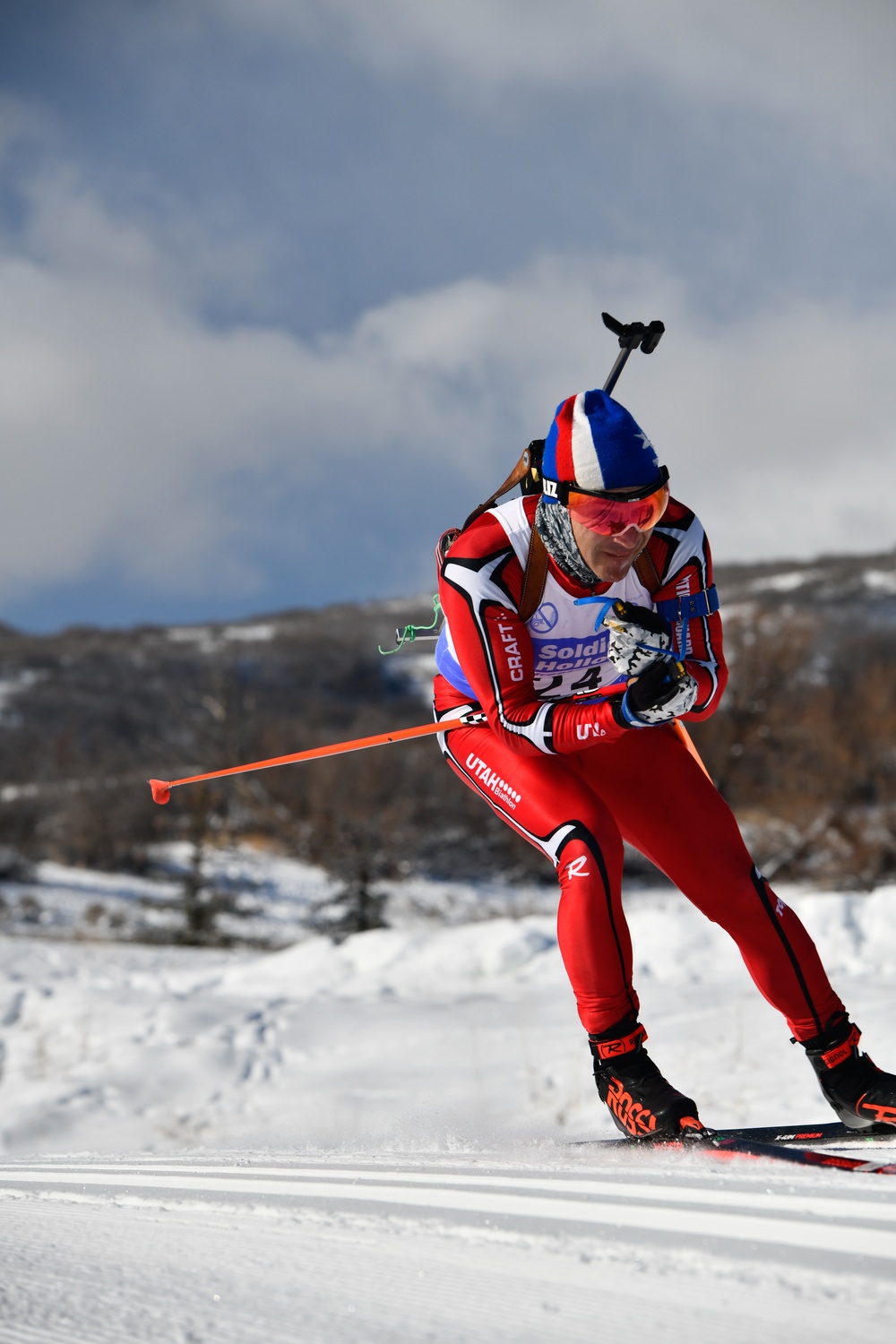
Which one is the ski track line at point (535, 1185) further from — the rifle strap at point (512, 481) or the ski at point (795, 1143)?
the rifle strap at point (512, 481)

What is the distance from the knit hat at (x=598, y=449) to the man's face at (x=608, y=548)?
0.44 ft

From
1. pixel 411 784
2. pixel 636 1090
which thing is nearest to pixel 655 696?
pixel 636 1090

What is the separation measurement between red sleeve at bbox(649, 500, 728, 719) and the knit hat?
0.95ft

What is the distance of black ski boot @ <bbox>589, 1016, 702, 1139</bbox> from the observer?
2891mm

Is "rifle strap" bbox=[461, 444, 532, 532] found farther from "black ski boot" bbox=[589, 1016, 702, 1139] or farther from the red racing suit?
"black ski boot" bbox=[589, 1016, 702, 1139]

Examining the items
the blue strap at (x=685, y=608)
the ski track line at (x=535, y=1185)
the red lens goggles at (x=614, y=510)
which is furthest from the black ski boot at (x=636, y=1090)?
the red lens goggles at (x=614, y=510)

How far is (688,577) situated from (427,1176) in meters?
1.94

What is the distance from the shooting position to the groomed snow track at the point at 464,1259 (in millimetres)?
1269

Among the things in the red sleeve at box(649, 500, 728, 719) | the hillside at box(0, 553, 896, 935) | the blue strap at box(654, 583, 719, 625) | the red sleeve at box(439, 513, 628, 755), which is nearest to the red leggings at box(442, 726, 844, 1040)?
A: the red sleeve at box(439, 513, 628, 755)

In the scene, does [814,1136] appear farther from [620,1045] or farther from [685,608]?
[685,608]

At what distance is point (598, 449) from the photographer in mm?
3047

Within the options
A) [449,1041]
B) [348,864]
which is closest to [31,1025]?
[449,1041]

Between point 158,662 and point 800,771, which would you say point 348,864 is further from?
point 158,662

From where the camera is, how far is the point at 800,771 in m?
26.0
